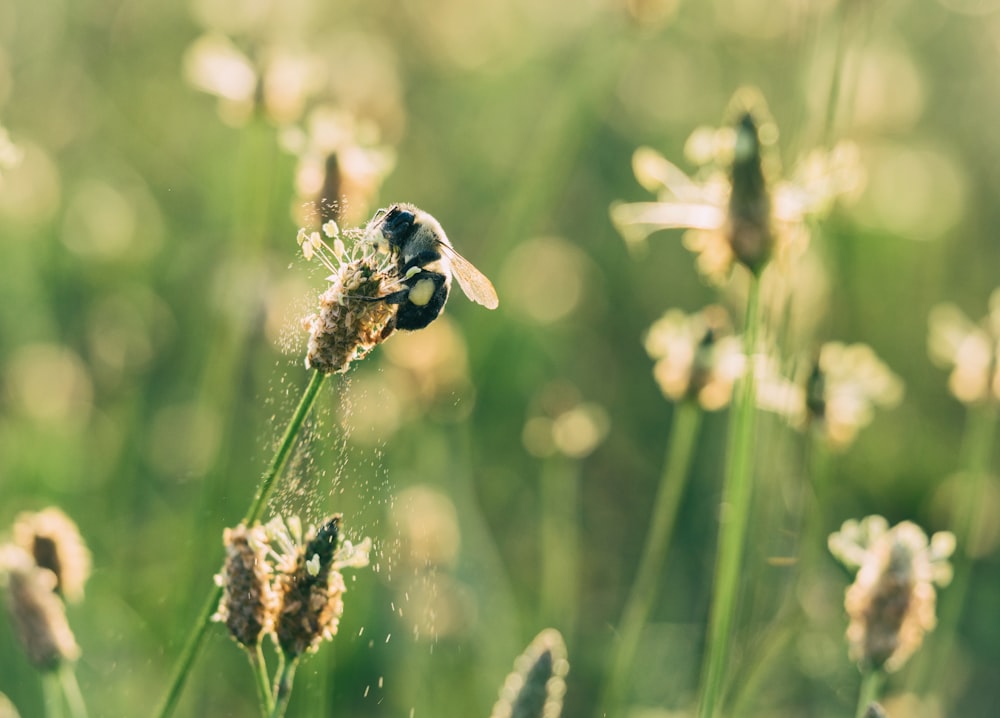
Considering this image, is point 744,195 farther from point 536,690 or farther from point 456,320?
point 456,320

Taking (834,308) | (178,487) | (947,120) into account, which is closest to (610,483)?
(834,308)

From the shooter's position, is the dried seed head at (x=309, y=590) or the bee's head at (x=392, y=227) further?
the bee's head at (x=392, y=227)

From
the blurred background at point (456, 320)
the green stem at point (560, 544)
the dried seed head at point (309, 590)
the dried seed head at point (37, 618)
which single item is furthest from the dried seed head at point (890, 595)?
the green stem at point (560, 544)

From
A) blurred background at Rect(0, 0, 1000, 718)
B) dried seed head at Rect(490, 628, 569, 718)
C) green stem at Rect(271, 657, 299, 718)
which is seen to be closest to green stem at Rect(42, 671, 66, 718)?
blurred background at Rect(0, 0, 1000, 718)

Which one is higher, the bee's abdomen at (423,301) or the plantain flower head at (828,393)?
the plantain flower head at (828,393)

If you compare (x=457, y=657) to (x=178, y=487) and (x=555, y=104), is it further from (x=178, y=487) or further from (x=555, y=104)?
(x=555, y=104)

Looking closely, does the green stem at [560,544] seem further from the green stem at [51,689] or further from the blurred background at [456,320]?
the green stem at [51,689]

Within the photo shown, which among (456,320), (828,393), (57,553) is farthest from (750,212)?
(456,320)
